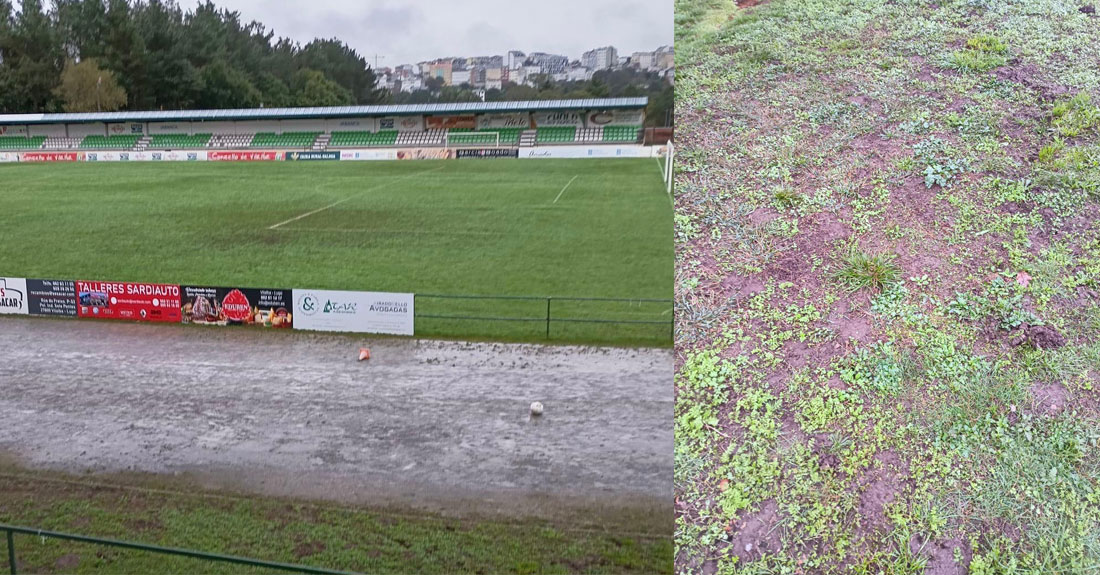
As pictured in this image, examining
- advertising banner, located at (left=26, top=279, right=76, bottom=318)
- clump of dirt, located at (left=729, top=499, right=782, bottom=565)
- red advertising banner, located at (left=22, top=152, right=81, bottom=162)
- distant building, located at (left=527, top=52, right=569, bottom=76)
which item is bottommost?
advertising banner, located at (left=26, top=279, right=76, bottom=318)

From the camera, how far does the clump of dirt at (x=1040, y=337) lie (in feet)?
7.29

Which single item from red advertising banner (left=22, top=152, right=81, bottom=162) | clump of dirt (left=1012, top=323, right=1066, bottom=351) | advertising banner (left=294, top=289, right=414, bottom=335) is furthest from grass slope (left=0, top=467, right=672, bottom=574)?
clump of dirt (left=1012, top=323, right=1066, bottom=351)

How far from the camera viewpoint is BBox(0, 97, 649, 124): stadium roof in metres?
6.22

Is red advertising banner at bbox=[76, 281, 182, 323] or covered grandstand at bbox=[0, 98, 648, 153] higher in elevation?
covered grandstand at bbox=[0, 98, 648, 153]

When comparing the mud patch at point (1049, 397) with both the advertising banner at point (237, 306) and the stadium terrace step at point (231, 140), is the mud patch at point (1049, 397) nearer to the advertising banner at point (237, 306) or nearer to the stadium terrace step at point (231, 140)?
the stadium terrace step at point (231, 140)

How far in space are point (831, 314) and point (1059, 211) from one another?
96 cm

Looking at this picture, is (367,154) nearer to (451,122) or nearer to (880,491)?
(451,122)

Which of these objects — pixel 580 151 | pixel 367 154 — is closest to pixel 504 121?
pixel 580 151

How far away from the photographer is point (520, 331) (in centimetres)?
1032

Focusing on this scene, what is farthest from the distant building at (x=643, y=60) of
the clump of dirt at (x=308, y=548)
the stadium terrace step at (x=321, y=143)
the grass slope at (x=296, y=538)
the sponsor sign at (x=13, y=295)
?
the sponsor sign at (x=13, y=295)

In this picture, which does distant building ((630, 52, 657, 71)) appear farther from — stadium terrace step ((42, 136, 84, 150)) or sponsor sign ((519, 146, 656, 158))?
stadium terrace step ((42, 136, 84, 150))

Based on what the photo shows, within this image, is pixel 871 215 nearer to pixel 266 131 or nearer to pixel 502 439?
pixel 502 439

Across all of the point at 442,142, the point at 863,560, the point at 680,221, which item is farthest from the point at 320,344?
the point at 863,560

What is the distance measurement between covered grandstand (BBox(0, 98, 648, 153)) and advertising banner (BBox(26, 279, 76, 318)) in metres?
1.58
